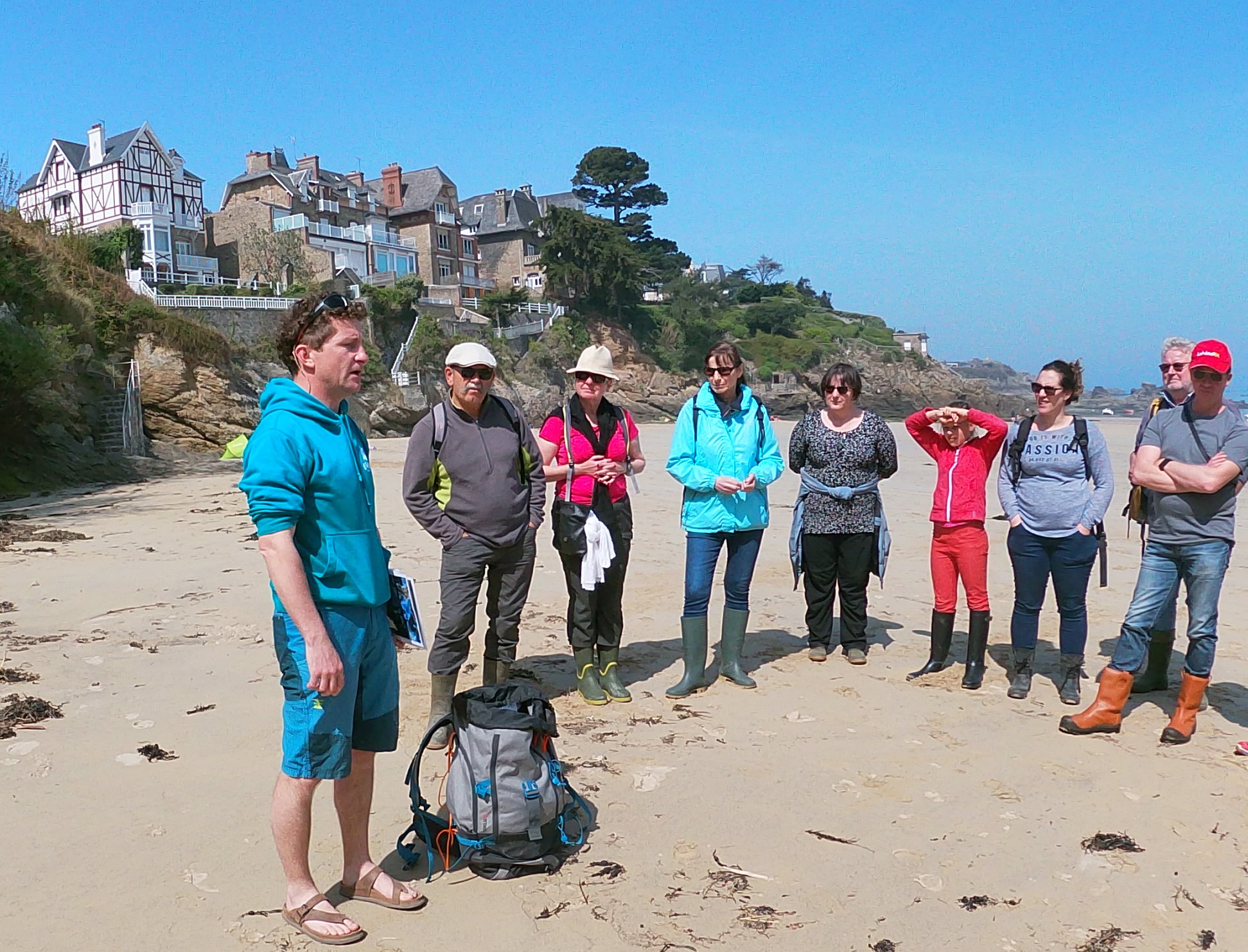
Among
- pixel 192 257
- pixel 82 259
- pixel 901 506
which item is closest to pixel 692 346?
pixel 192 257

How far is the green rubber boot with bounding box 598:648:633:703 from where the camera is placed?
5301 millimetres

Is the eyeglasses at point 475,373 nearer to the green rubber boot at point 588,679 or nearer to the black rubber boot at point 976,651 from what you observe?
the green rubber boot at point 588,679

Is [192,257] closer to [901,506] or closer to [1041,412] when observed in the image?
Answer: [901,506]

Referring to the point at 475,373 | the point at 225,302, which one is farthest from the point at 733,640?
the point at 225,302

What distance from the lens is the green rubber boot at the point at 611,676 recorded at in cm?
530

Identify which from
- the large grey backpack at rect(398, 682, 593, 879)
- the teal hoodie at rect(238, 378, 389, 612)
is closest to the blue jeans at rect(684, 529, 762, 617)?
the large grey backpack at rect(398, 682, 593, 879)

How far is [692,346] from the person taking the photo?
62531mm

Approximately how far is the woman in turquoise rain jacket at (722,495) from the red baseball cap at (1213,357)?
2202 mm

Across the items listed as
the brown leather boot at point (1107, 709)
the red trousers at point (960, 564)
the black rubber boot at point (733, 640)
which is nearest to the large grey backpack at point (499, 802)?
the black rubber boot at point (733, 640)

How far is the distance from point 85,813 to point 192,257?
53.3 metres

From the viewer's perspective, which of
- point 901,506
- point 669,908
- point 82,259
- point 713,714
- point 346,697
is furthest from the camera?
A: point 82,259

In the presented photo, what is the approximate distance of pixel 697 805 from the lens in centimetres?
391

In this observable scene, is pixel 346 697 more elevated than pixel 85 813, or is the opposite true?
pixel 346 697

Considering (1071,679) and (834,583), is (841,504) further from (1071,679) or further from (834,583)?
(1071,679)
